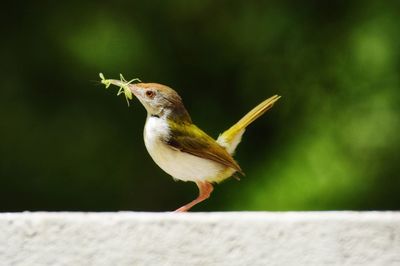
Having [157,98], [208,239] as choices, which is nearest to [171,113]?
[157,98]

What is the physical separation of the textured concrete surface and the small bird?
41 centimetres

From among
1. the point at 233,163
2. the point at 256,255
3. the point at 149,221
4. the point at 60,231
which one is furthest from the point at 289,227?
the point at 233,163

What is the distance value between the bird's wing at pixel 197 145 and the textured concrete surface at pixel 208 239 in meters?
0.44

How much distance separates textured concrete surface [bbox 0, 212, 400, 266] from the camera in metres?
1.41

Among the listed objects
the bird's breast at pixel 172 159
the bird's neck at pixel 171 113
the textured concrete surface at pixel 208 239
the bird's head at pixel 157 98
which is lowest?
the textured concrete surface at pixel 208 239

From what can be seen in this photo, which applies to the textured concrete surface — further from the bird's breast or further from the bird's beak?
the bird's beak

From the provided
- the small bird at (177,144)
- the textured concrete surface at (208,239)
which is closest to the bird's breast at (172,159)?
the small bird at (177,144)

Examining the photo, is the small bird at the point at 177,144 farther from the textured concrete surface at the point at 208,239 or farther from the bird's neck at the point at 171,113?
the textured concrete surface at the point at 208,239

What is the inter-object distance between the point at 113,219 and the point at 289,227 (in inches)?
11.5

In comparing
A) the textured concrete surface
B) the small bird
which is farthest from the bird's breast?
the textured concrete surface

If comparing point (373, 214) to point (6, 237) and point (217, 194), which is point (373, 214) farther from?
point (217, 194)

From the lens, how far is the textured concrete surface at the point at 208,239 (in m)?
1.41

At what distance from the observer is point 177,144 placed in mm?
1855

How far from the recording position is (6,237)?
1449 millimetres
